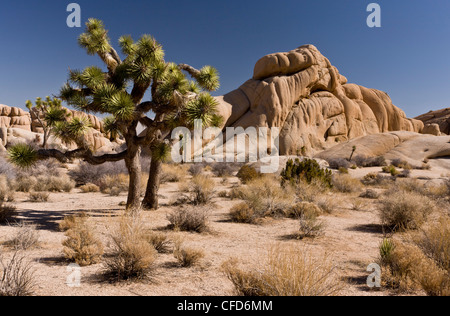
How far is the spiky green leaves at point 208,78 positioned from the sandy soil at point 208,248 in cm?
414

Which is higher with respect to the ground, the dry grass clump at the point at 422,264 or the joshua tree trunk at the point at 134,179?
the joshua tree trunk at the point at 134,179

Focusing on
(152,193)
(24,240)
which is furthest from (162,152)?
(24,240)

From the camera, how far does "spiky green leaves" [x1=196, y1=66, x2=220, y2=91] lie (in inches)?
368

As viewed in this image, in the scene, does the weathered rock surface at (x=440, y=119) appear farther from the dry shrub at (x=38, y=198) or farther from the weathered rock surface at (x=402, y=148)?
the dry shrub at (x=38, y=198)

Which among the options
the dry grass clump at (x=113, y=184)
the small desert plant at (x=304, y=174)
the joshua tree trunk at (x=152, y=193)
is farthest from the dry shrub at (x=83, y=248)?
the small desert plant at (x=304, y=174)

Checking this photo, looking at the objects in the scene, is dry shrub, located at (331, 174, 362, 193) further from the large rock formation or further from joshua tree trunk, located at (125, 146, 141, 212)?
→ the large rock formation

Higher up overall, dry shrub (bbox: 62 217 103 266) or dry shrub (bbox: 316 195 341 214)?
dry shrub (bbox: 316 195 341 214)

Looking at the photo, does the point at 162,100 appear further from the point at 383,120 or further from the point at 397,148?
the point at 383,120

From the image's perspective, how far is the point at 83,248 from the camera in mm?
4445

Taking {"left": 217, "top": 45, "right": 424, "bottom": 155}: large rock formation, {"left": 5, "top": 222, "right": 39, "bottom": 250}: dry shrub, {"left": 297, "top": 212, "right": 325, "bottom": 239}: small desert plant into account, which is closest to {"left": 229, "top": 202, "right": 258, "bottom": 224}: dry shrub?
{"left": 297, "top": 212, "right": 325, "bottom": 239}: small desert plant

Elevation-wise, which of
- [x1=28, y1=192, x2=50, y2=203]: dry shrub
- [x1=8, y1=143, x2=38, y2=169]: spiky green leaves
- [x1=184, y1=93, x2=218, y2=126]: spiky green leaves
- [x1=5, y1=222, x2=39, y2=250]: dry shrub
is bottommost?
[x1=5, y1=222, x2=39, y2=250]: dry shrub

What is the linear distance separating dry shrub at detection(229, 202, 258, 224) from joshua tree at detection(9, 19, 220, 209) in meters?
2.58

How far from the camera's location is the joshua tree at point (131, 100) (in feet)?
23.9
